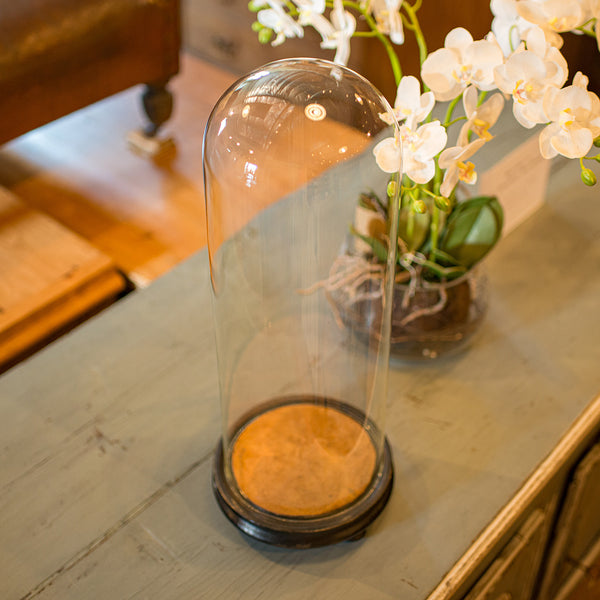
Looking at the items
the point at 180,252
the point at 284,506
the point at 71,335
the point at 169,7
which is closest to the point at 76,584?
the point at 284,506

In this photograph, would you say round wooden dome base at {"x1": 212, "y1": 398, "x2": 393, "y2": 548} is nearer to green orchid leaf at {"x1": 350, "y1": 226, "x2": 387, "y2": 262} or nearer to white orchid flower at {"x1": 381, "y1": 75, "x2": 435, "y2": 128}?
green orchid leaf at {"x1": 350, "y1": 226, "x2": 387, "y2": 262}

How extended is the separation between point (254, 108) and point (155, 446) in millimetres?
357

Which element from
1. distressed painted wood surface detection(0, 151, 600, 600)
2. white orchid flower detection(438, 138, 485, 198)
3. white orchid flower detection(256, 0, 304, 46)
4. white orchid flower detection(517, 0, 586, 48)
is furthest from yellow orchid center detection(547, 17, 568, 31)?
distressed painted wood surface detection(0, 151, 600, 600)

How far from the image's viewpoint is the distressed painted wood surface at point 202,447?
0.67 metres

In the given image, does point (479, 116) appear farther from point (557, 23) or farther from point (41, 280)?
point (41, 280)

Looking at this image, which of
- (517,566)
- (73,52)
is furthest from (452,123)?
(73,52)

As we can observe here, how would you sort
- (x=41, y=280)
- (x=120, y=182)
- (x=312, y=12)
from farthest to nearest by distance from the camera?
(x=120, y=182) < (x=41, y=280) < (x=312, y=12)

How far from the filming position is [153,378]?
846mm

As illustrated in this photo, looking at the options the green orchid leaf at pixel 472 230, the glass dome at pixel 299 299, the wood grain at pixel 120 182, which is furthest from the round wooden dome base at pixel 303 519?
the wood grain at pixel 120 182

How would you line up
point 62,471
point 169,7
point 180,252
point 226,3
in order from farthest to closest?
point 226,3 < point 169,7 < point 180,252 < point 62,471

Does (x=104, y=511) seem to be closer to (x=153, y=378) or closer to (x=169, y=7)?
(x=153, y=378)

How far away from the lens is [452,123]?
68 cm

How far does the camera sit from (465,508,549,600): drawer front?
2.55 ft

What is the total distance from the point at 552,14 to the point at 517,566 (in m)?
0.58
